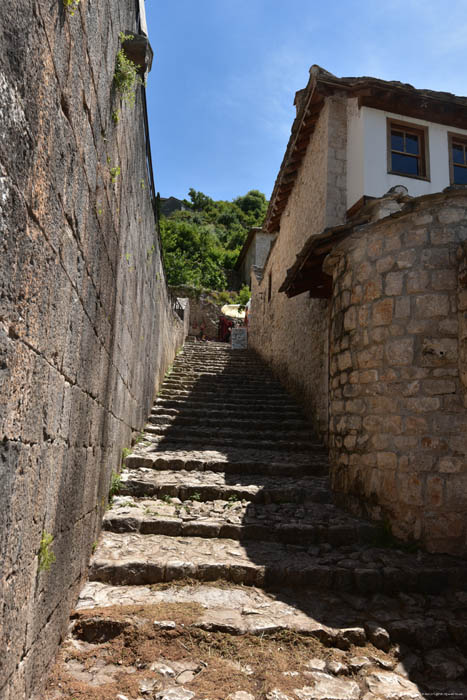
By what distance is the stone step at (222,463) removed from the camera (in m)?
5.64

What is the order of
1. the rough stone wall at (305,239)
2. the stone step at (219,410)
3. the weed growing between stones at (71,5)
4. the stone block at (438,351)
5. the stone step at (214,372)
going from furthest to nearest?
the stone step at (214,372), the stone step at (219,410), the rough stone wall at (305,239), the stone block at (438,351), the weed growing between stones at (71,5)

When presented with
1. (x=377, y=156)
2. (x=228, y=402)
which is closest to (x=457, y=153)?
(x=377, y=156)

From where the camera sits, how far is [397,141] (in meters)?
7.53

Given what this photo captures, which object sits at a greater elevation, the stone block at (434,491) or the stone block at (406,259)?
the stone block at (406,259)

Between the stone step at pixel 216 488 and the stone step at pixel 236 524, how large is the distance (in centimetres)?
25

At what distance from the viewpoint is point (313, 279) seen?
643 cm

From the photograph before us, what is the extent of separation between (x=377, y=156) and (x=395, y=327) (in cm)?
403

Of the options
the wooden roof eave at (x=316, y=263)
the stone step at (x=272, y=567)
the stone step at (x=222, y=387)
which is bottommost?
the stone step at (x=272, y=567)

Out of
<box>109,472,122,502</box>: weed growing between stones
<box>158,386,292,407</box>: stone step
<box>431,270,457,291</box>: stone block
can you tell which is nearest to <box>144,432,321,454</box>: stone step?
<box>158,386,292,407</box>: stone step

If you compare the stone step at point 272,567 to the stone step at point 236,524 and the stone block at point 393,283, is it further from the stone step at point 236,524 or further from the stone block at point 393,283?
the stone block at point 393,283

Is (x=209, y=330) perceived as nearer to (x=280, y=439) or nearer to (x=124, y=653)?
(x=280, y=439)

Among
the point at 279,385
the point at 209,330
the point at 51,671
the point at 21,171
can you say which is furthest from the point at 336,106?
the point at 209,330

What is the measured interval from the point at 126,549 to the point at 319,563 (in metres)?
1.49

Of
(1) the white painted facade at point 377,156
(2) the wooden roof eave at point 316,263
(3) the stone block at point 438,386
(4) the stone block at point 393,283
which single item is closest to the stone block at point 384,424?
(3) the stone block at point 438,386
